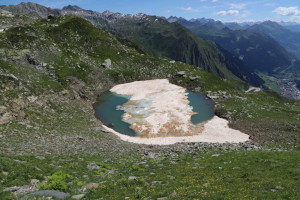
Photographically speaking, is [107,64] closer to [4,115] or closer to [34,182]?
[4,115]

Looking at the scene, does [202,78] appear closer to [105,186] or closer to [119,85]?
[119,85]

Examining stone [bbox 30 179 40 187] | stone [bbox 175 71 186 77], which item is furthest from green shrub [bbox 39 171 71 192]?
stone [bbox 175 71 186 77]

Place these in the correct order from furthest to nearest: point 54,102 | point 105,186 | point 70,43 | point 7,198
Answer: point 70,43 < point 54,102 < point 105,186 < point 7,198

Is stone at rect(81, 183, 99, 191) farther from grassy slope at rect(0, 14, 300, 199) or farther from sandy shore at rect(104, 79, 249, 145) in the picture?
sandy shore at rect(104, 79, 249, 145)

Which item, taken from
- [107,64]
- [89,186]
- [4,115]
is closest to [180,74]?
[107,64]

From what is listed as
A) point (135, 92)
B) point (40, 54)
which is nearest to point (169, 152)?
point (135, 92)

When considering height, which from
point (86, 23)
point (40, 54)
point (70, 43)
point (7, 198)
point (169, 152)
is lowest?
point (169, 152)
